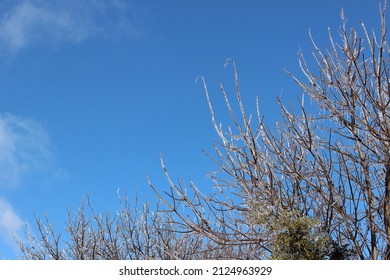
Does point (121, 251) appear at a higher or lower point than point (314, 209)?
higher

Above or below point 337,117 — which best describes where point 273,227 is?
below

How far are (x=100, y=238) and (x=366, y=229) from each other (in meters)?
9.24

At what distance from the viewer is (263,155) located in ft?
19.2

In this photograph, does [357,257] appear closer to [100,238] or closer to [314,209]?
[314,209]
